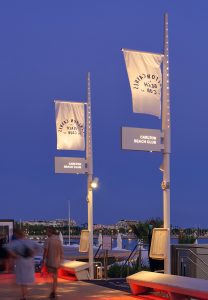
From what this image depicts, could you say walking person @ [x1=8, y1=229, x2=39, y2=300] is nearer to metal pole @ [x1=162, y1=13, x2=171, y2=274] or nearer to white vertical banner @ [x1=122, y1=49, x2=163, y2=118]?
metal pole @ [x1=162, y1=13, x2=171, y2=274]

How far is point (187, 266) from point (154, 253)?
1.70m

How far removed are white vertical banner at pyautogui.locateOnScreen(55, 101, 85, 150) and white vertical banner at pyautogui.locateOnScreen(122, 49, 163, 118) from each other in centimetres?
609

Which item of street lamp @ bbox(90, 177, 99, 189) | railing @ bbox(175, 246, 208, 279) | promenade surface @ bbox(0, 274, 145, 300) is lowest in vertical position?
promenade surface @ bbox(0, 274, 145, 300)

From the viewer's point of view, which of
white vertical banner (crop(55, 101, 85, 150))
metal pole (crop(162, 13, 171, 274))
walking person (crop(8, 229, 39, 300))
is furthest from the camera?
Result: white vertical banner (crop(55, 101, 85, 150))

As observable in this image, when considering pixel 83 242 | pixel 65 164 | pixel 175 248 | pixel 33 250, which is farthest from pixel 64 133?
pixel 33 250

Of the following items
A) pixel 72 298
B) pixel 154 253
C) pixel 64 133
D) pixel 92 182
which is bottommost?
pixel 72 298

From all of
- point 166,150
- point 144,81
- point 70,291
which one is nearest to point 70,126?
point 70,291

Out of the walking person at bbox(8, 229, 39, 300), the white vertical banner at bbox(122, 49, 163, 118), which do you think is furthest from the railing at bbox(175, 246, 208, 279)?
the walking person at bbox(8, 229, 39, 300)

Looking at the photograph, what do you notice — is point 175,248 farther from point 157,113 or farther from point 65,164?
point 65,164

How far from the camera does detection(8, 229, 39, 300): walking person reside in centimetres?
1391

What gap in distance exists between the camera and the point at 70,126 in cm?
2133

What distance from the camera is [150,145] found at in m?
15.6

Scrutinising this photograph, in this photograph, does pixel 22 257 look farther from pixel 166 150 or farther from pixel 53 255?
pixel 166 150

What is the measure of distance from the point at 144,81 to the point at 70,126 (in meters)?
6.45
